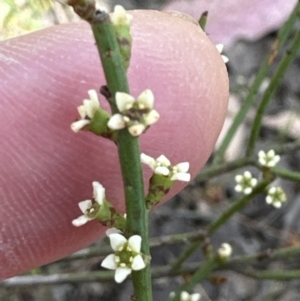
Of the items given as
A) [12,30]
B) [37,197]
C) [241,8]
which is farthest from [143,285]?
[241,8]

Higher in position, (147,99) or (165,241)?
(147,99)

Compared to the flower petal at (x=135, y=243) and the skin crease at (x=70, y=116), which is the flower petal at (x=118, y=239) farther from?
the skin crease at (x=70, y=116)

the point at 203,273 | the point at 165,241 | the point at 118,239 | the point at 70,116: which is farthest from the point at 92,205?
the point at 165,241

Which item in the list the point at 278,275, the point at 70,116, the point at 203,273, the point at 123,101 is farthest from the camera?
the point at 278,275

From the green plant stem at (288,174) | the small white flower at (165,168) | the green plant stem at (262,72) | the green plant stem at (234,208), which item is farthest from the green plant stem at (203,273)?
the small white flower at (165,168)

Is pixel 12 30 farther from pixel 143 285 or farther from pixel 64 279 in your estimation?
pixel 143 285

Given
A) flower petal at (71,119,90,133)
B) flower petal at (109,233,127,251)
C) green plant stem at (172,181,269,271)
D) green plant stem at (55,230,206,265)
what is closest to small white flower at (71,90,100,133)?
flower petal at (71,119,90,133)

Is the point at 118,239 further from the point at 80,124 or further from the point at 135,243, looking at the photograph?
the point at 80,124
